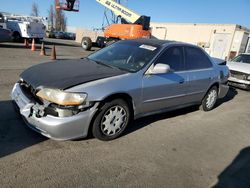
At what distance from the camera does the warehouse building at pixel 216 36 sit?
2369 cm

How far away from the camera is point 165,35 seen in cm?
3069

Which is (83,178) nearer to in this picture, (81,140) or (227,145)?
(81,140)

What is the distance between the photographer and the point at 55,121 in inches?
126

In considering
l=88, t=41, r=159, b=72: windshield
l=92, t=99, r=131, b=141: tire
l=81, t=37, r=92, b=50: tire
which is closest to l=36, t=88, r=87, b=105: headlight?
l=92, t=99, r=131, b=141: tire

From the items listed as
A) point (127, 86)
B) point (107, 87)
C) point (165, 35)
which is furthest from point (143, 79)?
point (165, 35)

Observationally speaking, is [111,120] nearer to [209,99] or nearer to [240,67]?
[209,99]

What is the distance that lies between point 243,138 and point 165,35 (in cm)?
2736

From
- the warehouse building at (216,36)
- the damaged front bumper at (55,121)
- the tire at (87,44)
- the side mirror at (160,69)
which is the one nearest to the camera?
the damaged front bumper at (55,121)

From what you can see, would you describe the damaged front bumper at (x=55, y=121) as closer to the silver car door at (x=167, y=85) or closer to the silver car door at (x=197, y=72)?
the silver car door at (x=167, y=85)

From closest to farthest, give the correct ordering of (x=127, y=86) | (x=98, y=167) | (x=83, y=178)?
(x=83, y=178), (x=98, y=167), (x=127, y=86)

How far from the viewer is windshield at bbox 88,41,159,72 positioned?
4.26 metres

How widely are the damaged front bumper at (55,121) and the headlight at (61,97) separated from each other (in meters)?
0.16

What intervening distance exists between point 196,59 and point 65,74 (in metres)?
2.99

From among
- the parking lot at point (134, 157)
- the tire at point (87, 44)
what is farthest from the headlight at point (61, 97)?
the tire at point (87, 44)
